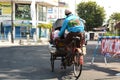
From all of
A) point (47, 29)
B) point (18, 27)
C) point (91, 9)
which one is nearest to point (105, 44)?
point (18, 27)

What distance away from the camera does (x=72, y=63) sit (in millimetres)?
11703

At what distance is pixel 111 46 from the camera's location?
14.2 m

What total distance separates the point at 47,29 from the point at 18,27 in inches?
314

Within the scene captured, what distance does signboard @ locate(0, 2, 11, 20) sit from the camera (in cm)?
7156

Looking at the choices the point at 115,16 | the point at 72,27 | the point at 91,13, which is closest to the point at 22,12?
the point at 91,13

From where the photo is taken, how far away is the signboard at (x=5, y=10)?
71.6 m

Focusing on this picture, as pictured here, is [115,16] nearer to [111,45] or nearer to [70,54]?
[111,45]

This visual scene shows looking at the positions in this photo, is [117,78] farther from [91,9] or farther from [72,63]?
[91,9]

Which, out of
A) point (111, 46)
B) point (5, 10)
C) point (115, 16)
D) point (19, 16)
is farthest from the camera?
point (115, 16)

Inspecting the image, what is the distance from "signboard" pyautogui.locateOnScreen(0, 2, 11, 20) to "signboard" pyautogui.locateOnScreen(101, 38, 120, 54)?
5796 centimetres

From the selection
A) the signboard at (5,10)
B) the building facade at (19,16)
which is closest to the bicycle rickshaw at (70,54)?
the building facade at (19,16)

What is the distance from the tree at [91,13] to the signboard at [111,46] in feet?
267

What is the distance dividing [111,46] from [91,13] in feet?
277

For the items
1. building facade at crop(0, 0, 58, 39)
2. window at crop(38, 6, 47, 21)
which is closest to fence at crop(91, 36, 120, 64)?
building facade at crop(0, 0, 58, 39)
